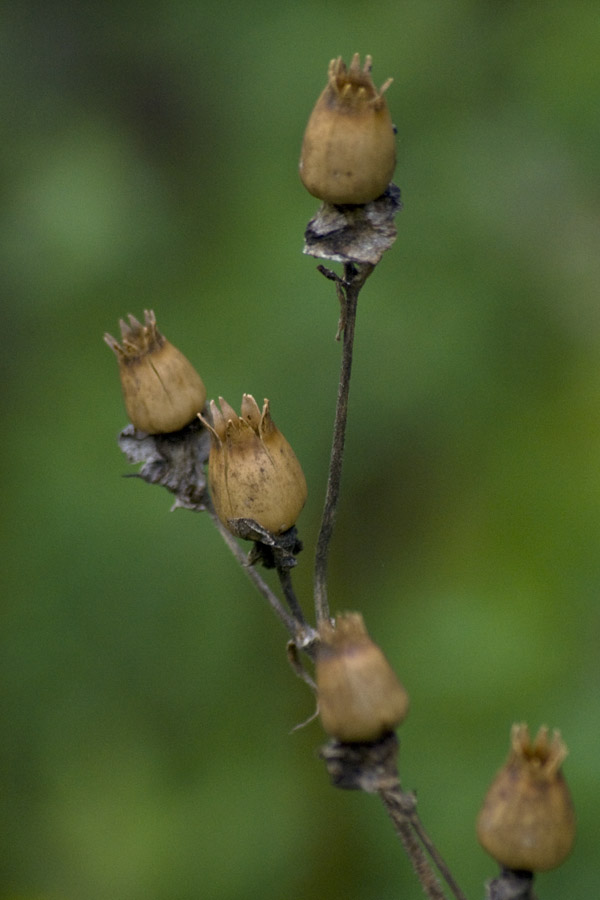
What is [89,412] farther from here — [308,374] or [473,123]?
[473,123]

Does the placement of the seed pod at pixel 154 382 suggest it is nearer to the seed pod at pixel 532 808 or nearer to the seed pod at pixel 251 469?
the seed pod at pixel 251 469

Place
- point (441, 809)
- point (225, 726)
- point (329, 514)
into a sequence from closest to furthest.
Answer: point (329, 514)
point (441, 809)
point (225, 726)

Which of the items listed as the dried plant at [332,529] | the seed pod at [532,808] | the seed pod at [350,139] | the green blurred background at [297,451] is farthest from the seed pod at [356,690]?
the green blurred background at [297,451]

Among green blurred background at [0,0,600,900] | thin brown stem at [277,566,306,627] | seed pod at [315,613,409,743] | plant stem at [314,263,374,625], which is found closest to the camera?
seed pod at [315,613,409,743]

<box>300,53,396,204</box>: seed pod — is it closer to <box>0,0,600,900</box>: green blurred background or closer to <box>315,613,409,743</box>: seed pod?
<box>315,613,409,743</box>: seed pod

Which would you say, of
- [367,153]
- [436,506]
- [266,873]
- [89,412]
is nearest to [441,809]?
[266,873]

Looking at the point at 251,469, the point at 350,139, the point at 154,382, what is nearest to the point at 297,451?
the point at 154,382

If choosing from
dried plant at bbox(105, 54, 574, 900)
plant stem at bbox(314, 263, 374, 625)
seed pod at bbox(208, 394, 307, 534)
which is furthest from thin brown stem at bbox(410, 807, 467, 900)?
seed pod at bbox(208, 394, 307, 534)
